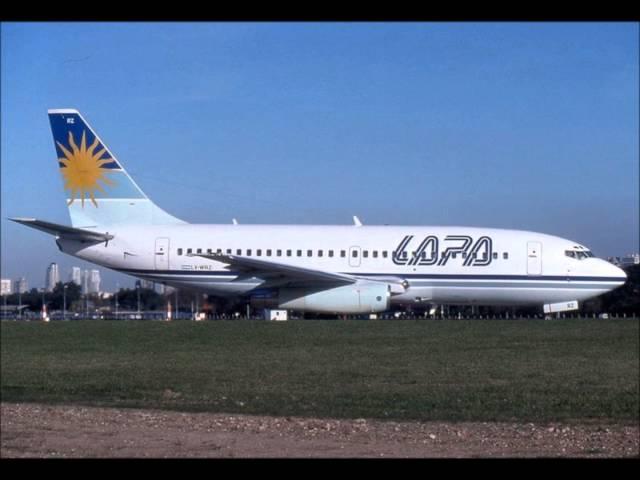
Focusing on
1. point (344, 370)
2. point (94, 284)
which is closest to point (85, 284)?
point (94, 284)

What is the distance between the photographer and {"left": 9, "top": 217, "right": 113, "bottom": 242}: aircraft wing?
2956 cm

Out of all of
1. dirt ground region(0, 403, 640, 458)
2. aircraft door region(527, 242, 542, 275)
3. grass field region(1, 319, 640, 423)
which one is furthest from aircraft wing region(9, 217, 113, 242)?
dirt ground region(0, 403, 640, 458)

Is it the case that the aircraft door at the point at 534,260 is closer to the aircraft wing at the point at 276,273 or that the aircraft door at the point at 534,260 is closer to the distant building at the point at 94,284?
the aircraft wing at the point at 276,273

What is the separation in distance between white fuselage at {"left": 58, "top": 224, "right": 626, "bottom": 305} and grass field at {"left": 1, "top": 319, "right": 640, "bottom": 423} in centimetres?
367

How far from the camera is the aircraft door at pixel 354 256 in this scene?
30789mm

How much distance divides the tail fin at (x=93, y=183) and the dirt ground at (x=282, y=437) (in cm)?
2125

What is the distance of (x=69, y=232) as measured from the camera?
30766 mm

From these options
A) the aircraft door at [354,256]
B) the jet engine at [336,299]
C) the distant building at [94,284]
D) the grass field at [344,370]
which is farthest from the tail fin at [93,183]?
the distant building at [94,284]

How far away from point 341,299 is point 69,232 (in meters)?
8.76

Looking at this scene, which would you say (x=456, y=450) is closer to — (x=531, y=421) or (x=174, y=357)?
(x=531, y=421)

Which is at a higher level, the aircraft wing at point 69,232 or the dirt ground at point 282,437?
the aircraft wing at point 69,232

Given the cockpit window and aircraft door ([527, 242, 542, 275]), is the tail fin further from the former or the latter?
the cockpit window

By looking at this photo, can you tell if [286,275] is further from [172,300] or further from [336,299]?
[172,300]
